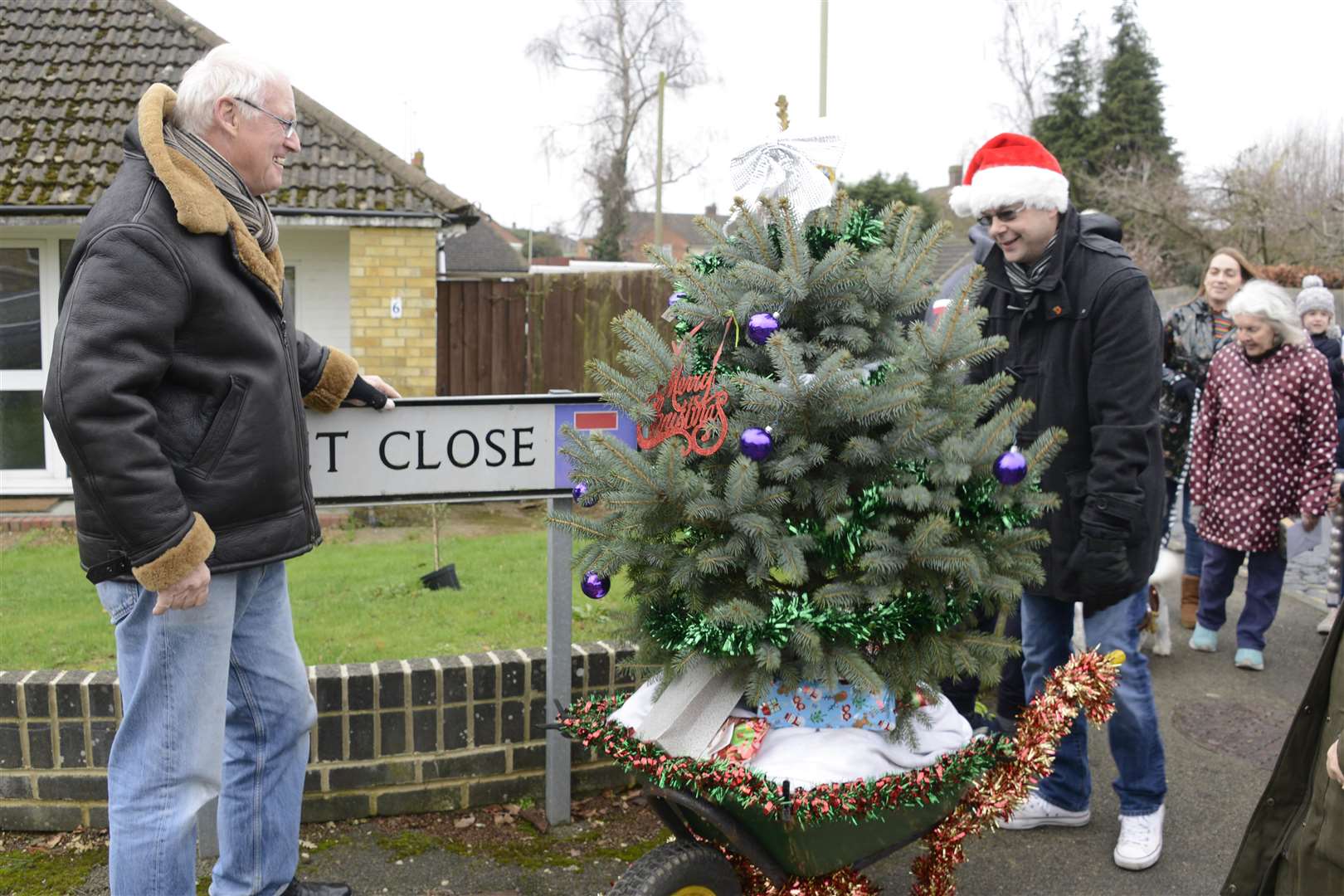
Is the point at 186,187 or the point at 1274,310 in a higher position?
the point at 186,187

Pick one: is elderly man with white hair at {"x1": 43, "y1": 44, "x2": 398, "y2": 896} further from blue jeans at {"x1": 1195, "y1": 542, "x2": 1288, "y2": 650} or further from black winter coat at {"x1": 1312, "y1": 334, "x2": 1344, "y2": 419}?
black winter coat at {"x1": 1312, "y1": 334, "x2": 1344, "y2": 419}

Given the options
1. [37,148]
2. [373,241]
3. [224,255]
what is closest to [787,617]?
[224,255]

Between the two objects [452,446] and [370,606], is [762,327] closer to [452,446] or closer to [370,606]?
[452,446]

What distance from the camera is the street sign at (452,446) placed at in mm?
3293

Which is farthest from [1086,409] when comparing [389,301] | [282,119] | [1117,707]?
[389,301]

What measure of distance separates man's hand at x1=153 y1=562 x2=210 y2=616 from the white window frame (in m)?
9.02

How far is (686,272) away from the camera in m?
2.87

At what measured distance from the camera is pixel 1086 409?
134 inches

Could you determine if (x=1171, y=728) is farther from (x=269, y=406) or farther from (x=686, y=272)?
(x=269, y=406)

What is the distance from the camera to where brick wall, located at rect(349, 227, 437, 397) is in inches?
412

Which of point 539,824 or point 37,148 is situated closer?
point 539,824

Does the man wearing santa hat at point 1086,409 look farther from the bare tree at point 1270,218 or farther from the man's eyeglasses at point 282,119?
the bare tree at point 1270,218

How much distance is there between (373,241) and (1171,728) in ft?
26.4

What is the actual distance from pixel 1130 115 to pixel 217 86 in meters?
41.0
